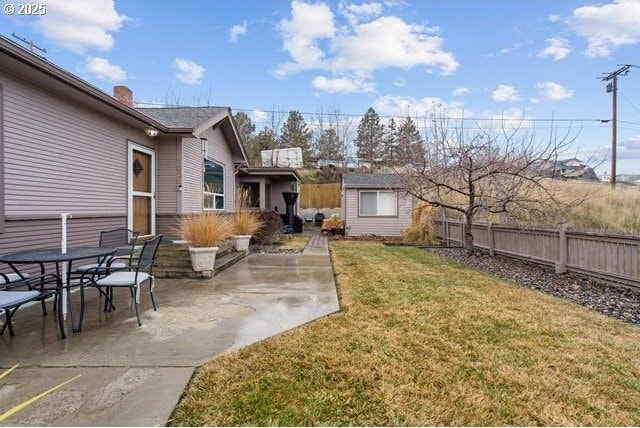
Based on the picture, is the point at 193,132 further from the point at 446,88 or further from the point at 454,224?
the point at 446,88

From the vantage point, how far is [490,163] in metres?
8.31

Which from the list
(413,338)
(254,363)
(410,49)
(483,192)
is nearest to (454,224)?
(483,192)

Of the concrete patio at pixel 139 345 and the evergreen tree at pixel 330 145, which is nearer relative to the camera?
the concrete patio at pixel 139 345

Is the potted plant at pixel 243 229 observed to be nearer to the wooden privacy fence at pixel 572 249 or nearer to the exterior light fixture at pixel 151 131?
the exterior light fixture at pixel 151 131

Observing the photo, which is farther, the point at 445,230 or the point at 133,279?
the point at 445,230

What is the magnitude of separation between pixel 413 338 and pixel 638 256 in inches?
176

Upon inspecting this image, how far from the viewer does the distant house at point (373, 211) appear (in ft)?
51.1

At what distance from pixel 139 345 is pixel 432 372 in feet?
8.49

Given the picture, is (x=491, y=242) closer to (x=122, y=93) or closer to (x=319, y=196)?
(x=122, y=93)

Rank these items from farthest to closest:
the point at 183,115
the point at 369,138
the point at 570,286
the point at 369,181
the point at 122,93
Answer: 1. the point at 369,138
2. the point at 369,181
3. the point at 122,93
4. the point at 183,115
5. the point at 570,286

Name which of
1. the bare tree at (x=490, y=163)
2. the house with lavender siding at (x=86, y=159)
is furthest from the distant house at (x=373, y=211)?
the house with lavender siding at (x=86, y=159)

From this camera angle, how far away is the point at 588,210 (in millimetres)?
14969

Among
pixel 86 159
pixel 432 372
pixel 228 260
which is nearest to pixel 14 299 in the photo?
pixel 432 372

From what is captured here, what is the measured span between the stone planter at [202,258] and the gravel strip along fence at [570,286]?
5535mm
